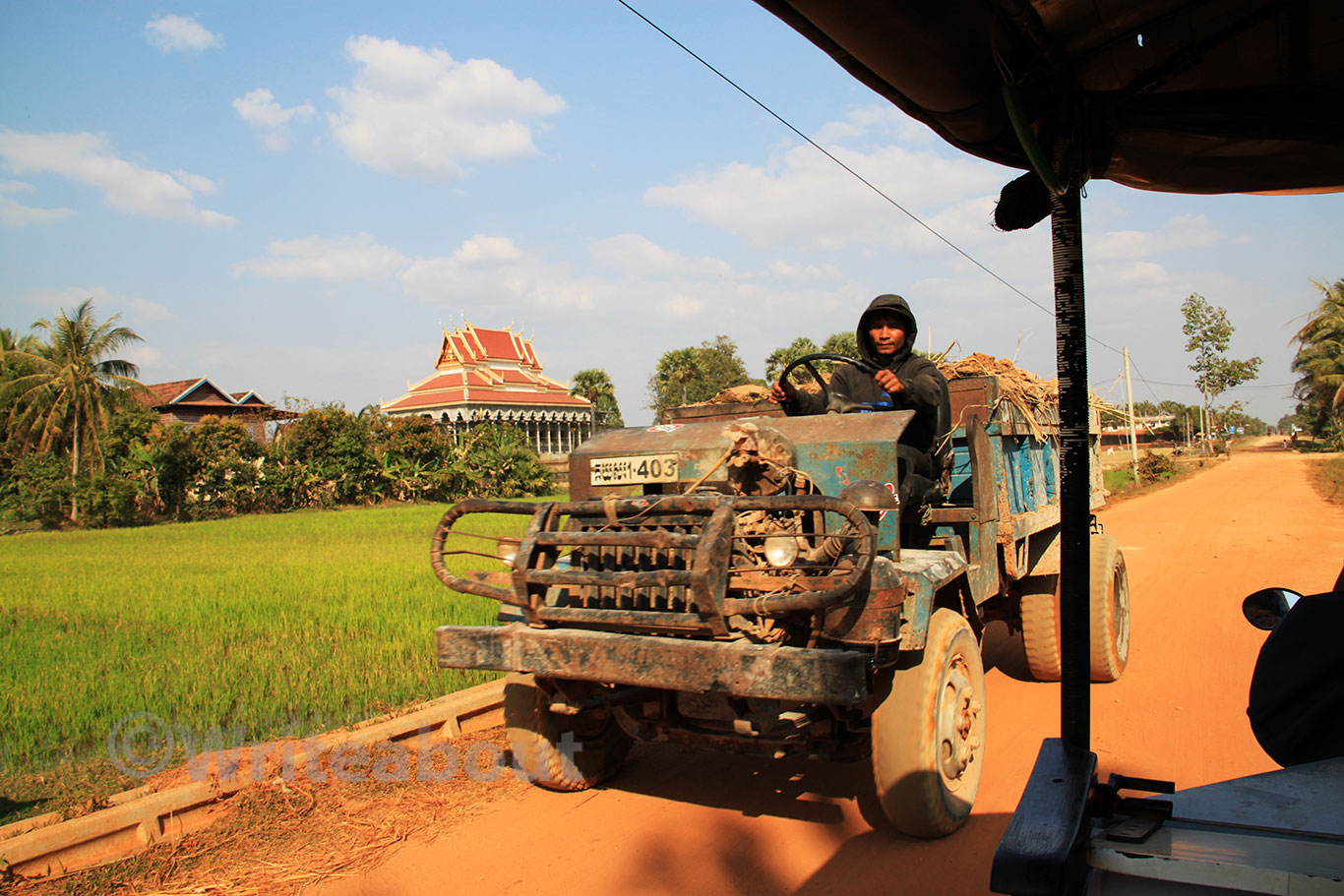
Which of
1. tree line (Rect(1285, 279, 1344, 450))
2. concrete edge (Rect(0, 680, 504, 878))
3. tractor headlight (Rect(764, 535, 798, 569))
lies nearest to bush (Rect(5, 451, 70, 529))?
concrete edge (Rect(0, 680, 504, 878))

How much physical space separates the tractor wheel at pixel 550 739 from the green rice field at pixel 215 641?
163 cm

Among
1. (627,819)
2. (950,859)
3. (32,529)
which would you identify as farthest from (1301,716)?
(32,529)

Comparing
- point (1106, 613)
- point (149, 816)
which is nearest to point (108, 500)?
point (149, 816)

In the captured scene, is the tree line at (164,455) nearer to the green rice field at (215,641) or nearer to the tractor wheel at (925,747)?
the green rice field at (215,641)

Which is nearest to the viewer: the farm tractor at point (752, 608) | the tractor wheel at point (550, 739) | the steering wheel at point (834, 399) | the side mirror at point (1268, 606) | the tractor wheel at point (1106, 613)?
the side mirror at point (1268, 606)

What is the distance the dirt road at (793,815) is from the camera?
3.35m

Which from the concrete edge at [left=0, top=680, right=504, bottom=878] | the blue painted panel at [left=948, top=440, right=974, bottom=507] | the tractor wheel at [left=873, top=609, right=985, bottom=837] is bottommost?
the concrete edge at [left=0, top=680, right=504, bottom=878]

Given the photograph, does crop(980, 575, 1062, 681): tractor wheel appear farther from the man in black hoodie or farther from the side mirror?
the side mirror

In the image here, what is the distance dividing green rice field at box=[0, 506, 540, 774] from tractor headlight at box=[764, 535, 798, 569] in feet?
10.8

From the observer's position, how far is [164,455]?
954 inches

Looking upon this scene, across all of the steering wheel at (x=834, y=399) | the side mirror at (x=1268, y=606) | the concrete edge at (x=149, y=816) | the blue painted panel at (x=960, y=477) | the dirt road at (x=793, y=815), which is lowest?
the dirt road at (x=793, y=815)

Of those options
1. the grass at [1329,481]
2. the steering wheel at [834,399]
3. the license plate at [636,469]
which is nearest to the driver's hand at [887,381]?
the steering wheel at [834,399]

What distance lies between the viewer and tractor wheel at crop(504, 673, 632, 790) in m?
4.11

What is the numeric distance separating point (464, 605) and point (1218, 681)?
6719 millimetres
